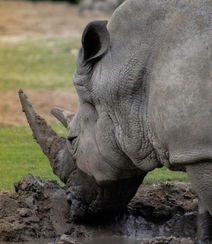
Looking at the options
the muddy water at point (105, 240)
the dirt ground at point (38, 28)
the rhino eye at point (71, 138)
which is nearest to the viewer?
the rhino eye at point (71, 138)

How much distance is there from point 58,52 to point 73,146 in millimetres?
11555

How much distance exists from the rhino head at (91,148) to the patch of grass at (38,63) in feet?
26.6

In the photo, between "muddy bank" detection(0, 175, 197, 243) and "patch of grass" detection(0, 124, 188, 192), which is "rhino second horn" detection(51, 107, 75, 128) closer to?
"muddy bank" detection(0, 175, 197, 243)

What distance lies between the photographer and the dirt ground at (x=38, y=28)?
1433cm

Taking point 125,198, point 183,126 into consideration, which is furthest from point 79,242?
point 183,126

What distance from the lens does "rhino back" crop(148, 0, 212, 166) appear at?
6254 mm

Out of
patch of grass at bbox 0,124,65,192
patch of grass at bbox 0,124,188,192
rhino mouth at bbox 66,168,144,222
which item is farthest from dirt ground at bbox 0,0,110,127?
rhino mouth at bbox 66,168,144,222

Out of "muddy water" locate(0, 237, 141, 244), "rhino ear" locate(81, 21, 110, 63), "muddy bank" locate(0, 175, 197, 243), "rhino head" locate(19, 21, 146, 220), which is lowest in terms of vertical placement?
"muddy water" locate(0, 237, 141, 244)

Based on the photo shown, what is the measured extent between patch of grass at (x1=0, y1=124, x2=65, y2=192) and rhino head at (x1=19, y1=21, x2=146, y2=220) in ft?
3.19

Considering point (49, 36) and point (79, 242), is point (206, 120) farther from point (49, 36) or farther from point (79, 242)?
point (49, 36)

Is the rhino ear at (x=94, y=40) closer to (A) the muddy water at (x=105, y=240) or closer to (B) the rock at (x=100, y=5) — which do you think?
(A) the muddy water at (x=105, y=240)

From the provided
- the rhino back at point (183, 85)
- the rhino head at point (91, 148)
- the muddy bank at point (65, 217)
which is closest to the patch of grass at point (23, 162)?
the muddy bank at point (65, 217)

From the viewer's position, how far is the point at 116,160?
7258mm

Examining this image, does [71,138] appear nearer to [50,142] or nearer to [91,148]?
[91,148]
